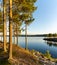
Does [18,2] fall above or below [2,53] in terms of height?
above

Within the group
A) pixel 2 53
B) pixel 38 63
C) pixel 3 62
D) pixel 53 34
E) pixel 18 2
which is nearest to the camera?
pixel 3 62

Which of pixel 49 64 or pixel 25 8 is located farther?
pixel 25 8

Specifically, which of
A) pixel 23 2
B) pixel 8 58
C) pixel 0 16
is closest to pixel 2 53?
pixel 8 58

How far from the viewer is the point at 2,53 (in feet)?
63.3

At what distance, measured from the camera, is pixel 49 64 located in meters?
18.0

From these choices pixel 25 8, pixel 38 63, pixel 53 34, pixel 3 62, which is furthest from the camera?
pixel 53 34

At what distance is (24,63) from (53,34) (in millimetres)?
180461

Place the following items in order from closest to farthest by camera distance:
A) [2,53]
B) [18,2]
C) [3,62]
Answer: [3,62] → [2,53] → [18,2]

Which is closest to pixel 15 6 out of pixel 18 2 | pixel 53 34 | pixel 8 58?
pixel 18 2

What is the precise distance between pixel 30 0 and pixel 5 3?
6567 millimetres

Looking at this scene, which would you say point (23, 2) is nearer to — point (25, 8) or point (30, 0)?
point (25, 8)

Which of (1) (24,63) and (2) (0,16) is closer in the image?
(1) (24,63)

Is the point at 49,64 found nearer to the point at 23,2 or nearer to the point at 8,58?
the point at 8,58

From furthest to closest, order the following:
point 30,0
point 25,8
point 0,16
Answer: point 0,16 → point 30,0 → point 25,8
